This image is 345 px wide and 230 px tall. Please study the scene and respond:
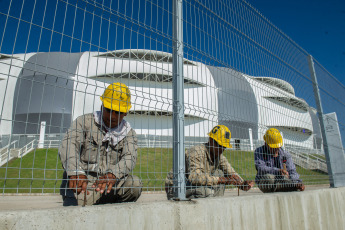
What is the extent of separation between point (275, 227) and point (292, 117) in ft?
7.10

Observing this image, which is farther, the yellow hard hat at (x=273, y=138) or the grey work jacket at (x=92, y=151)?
the yellow hard hat at (x=273, y=138)

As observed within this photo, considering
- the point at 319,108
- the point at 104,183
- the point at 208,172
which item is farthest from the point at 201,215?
the point at 319,108

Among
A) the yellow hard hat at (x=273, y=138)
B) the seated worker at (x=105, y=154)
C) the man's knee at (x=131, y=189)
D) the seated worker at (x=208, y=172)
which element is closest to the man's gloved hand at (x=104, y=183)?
the seated worker at (x=105, y=154)

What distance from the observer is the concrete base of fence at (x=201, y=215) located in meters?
1.51

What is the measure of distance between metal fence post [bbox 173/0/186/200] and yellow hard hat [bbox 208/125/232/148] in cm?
97

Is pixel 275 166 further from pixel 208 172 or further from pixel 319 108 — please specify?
pixel 319 108

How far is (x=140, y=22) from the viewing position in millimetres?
2385

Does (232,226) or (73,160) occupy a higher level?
(73,160)

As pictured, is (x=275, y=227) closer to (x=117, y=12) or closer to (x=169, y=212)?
(x=169, y=212)

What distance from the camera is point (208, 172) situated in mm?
3422

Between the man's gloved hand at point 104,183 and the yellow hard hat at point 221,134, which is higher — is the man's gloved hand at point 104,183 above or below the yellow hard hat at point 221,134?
below

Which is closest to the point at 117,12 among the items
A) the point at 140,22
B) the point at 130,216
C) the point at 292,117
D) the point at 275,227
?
the point at 140,22

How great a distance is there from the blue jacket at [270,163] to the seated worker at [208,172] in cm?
55

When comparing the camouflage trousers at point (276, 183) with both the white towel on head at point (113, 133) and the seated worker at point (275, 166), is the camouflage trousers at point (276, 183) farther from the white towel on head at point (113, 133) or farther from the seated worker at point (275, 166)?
the white towel on head at point (113, 133)
